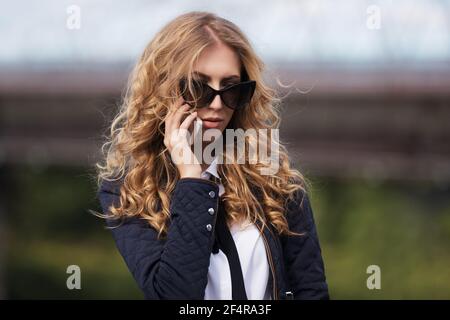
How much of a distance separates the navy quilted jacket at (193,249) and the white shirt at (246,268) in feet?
0.09

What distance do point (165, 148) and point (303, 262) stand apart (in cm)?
61

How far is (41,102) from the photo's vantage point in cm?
1234

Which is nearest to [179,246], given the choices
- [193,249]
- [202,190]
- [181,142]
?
[193,249]

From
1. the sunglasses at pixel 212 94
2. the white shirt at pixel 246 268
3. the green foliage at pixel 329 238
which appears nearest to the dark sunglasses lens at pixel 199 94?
the sunglasses at pixel 212 94

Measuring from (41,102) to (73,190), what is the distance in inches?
77.2

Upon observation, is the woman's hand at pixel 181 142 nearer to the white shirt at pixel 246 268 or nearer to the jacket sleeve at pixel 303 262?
the white shirt at pixel 246 268

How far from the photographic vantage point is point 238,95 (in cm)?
248

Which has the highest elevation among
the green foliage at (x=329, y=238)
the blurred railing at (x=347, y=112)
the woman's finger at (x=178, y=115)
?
the woman's finger at (x=178, y=115)

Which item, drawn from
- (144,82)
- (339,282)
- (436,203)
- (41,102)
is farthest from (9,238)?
(144,82)

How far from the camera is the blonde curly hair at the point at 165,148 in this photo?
2473mm

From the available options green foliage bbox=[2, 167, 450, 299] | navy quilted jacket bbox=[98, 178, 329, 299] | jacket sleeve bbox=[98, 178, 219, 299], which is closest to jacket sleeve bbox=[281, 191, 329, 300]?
navy quilted jacket bbox=[98, 178, 329, 299]

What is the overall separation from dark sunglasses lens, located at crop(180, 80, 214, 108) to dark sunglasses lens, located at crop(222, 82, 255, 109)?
5 centimetres

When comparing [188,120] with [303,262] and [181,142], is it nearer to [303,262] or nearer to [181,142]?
[181,142]

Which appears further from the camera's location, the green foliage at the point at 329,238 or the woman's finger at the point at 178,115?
the green foliage at the point at 329,238
